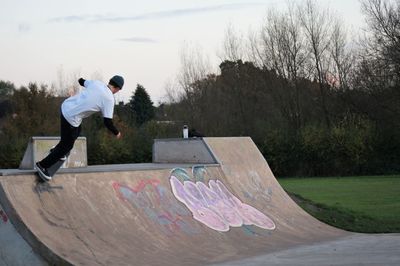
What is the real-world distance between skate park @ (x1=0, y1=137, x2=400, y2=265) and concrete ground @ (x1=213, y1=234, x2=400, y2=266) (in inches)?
0.5

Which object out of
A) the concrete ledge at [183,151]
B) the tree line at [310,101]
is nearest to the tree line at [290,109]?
the tree line at [310,101]

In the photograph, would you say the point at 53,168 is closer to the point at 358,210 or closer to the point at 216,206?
the point at 216,206

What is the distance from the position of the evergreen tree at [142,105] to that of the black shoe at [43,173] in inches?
1834

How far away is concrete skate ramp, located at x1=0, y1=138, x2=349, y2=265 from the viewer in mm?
6754

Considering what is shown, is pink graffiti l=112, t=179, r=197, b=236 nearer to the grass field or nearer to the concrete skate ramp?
the concrete skate ramp

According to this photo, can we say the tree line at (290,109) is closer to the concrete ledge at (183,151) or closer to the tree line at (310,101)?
the tree line at (310,101)

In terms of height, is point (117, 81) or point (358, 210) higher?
point (117, 81)

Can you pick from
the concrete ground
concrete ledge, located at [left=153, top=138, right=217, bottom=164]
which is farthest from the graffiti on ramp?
the concrete ground

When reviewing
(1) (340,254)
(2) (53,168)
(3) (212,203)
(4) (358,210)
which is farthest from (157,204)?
(4) (358,210)

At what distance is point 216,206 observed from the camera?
985 centimetres

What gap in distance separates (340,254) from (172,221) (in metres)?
2.50

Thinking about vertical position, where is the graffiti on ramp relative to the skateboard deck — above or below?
below

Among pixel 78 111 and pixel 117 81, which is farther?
pixel 117 81

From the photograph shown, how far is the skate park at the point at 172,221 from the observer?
6.68 m
